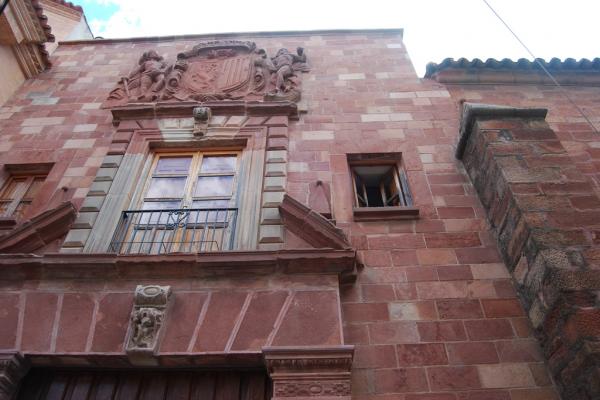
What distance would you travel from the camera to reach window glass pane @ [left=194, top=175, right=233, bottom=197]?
5078mm

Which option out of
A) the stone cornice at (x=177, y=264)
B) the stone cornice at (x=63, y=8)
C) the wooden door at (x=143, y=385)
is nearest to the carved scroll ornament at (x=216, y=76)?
the stone cornice at (x=177, y=264)

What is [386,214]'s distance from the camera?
15.5ft

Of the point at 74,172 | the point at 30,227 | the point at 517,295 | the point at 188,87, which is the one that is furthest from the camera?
the point at 188,87

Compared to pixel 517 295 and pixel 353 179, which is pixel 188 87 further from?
pixel 517 295

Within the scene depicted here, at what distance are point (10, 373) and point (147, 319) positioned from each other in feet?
3.58

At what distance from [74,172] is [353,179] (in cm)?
354

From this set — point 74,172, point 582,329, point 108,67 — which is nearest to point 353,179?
point 582,329

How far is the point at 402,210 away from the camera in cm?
470

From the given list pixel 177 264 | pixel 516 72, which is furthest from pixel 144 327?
pixel 516 72

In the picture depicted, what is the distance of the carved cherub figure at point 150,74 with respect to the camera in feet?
21.9

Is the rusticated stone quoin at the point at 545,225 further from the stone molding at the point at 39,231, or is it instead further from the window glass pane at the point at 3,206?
the window glass pane at the point at 3,206

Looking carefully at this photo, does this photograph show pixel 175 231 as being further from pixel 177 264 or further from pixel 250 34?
pixel 250 34

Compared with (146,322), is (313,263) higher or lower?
higher

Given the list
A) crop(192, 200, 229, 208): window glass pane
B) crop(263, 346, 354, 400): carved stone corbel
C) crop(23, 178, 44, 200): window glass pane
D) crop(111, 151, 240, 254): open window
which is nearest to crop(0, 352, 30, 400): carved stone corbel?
crop(111, 151, 240, 254): open window
